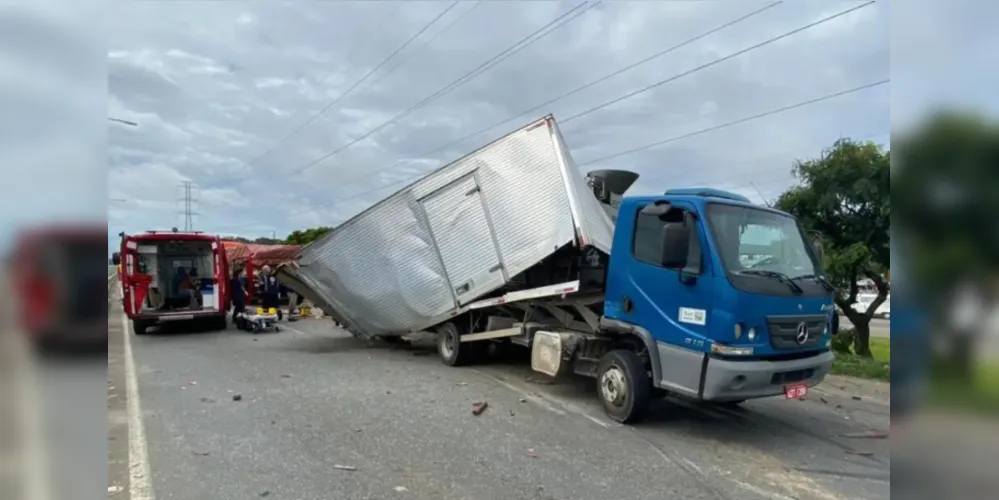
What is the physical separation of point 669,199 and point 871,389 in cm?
433

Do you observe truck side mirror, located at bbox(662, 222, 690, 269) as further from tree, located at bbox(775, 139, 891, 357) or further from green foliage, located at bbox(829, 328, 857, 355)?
green foliage, located at bbox(829, 328, 857, 355)

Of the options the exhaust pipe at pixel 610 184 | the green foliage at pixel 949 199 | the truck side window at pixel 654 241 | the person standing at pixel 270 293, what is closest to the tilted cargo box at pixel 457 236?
the exhaust pipe at pixel 610 184

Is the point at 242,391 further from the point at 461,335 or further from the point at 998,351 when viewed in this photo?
the point at 998,351

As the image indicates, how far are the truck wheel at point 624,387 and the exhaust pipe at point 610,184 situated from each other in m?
3.16

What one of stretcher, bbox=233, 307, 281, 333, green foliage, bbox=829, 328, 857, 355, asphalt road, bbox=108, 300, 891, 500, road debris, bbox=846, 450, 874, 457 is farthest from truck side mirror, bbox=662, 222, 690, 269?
stretcher, bbox=233, 307, 281, 333

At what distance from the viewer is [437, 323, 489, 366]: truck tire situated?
9.41 metres

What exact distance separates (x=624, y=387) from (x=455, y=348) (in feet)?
12.7

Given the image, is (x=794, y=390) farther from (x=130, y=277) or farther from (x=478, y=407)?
(x=130, y=277)

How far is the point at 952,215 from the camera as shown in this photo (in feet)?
3.65

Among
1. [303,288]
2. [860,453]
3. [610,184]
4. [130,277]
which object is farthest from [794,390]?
[130,277]

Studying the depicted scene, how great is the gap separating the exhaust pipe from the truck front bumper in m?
3.58

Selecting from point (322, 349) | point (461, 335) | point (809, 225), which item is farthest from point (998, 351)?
point (322, 349)

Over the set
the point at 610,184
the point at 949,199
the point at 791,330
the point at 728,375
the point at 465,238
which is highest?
the point at 610,184

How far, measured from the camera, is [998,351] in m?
1.01
